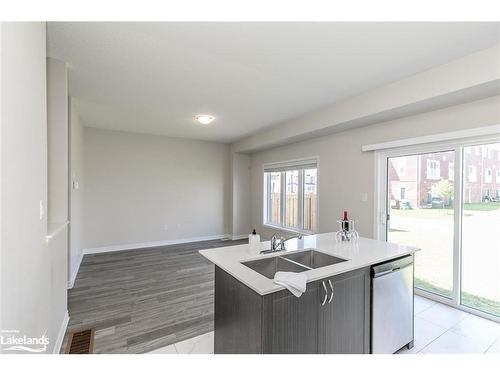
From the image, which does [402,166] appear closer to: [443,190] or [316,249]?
[443,190]

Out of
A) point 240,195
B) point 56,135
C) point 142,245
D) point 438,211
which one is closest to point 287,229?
point 240,195

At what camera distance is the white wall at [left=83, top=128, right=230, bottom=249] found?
15.7 ft

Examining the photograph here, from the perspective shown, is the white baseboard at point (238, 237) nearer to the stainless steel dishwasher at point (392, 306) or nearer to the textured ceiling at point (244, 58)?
the textured ceiling at point (244, 58)

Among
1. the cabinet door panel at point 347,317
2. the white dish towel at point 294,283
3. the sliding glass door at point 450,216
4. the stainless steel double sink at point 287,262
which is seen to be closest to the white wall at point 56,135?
the stainless steel double sink at point 287,262

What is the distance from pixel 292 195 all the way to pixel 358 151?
1.94 metres

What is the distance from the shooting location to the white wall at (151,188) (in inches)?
189

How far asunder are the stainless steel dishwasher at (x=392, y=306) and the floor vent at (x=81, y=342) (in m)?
2.29

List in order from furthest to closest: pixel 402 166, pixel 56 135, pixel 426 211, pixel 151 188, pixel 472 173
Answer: pixel 151 188 → pixel 402 166 → pixel 426 211 → pixel 472 173 → pixel 56 135

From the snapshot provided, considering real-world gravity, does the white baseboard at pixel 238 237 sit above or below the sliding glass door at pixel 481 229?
below

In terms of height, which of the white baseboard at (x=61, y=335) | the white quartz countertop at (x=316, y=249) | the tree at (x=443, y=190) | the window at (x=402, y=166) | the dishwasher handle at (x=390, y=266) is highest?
the window at (x=402, y=166)

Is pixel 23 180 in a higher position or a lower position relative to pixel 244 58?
lower

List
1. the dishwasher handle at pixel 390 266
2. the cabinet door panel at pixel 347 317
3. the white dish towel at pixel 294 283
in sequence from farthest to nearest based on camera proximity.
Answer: the dishwasher handle at pixel 390 266
the cabinet door panel at pixel 347 317
the white dish towel at pixel 294 283

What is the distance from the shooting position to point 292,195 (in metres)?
5.21

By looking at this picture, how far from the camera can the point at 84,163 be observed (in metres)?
4.63
